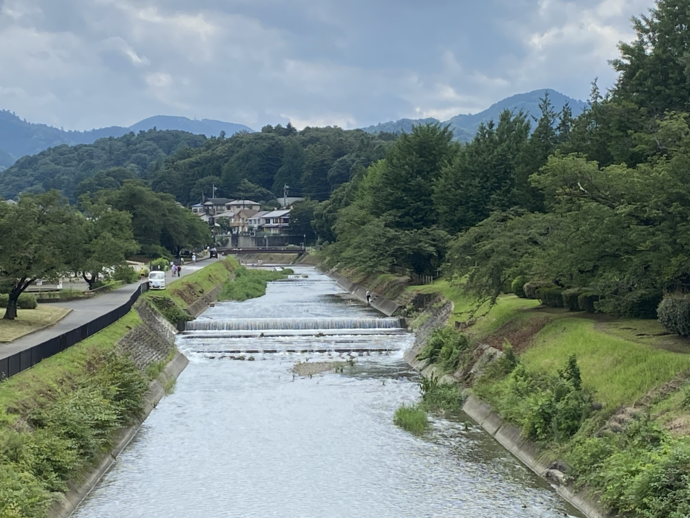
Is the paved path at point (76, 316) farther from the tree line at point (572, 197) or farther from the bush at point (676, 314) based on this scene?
the bush at point (676, 314)

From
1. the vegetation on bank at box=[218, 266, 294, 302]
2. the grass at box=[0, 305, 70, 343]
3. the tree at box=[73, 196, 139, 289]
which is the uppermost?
the tree at box=[73, 196, 139, 289]

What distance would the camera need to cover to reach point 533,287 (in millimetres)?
40594

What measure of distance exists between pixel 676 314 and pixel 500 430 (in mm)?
6944

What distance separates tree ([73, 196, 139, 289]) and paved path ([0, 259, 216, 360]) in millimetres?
2263

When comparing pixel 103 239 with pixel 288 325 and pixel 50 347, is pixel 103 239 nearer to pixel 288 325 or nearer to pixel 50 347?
pixel 288 325

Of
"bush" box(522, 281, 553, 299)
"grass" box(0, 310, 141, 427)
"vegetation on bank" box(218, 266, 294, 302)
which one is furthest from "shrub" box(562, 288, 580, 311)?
"vegetation on bank" box(218, 266, 294, 302)

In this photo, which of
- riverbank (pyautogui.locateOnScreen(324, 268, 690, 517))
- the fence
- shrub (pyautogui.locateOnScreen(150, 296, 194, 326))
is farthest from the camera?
shrub (pyautogui.locateOnScreen(150, 296, 194, 326))

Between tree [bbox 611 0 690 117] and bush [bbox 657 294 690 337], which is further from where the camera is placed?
tree [bbox 611 0 690 117]

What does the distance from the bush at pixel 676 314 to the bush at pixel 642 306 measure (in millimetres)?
3337

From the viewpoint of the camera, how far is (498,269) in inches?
1500

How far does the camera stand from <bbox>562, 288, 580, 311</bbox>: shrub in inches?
1401

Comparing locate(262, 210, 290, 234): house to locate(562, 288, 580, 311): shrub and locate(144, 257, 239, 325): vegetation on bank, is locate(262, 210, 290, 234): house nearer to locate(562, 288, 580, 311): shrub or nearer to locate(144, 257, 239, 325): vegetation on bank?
locate(144, 257, 239, 325): vegetation on bank

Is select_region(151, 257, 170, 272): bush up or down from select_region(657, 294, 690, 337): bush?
down

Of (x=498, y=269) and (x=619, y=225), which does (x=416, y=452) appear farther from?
(x=498, y=269)
